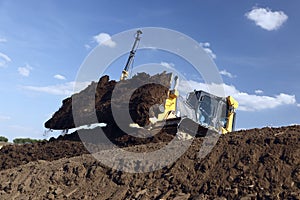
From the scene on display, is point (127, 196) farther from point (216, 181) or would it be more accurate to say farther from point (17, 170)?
point (17, 170)

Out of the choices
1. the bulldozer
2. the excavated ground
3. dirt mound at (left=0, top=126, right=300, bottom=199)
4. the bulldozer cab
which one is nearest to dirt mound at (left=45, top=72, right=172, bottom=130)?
the excavated ground

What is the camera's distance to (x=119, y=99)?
13945 mm

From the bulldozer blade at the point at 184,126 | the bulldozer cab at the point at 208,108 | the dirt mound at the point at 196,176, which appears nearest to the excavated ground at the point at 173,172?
the dirt mound at the point at 196,176

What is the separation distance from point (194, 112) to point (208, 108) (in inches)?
20.9

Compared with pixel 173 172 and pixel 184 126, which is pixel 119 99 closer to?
pixel 184 126

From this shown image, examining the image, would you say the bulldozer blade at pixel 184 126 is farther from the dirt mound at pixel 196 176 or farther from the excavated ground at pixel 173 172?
the dirt mound at pixel 196 176

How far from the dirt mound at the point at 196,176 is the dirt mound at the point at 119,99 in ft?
9.54

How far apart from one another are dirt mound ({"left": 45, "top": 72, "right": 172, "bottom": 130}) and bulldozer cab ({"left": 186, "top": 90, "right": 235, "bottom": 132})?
1224 millimetres

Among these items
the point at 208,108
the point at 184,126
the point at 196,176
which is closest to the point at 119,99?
the point at 184,126

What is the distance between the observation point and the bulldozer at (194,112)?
1366cm

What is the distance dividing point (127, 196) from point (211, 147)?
2.42m

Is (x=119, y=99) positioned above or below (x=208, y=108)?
below

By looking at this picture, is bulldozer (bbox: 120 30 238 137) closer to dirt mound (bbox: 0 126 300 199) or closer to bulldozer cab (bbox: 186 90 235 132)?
bulldozer cab (bbox: 186 90 235 132)

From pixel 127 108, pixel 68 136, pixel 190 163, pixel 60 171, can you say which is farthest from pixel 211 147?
pixel 68 136
